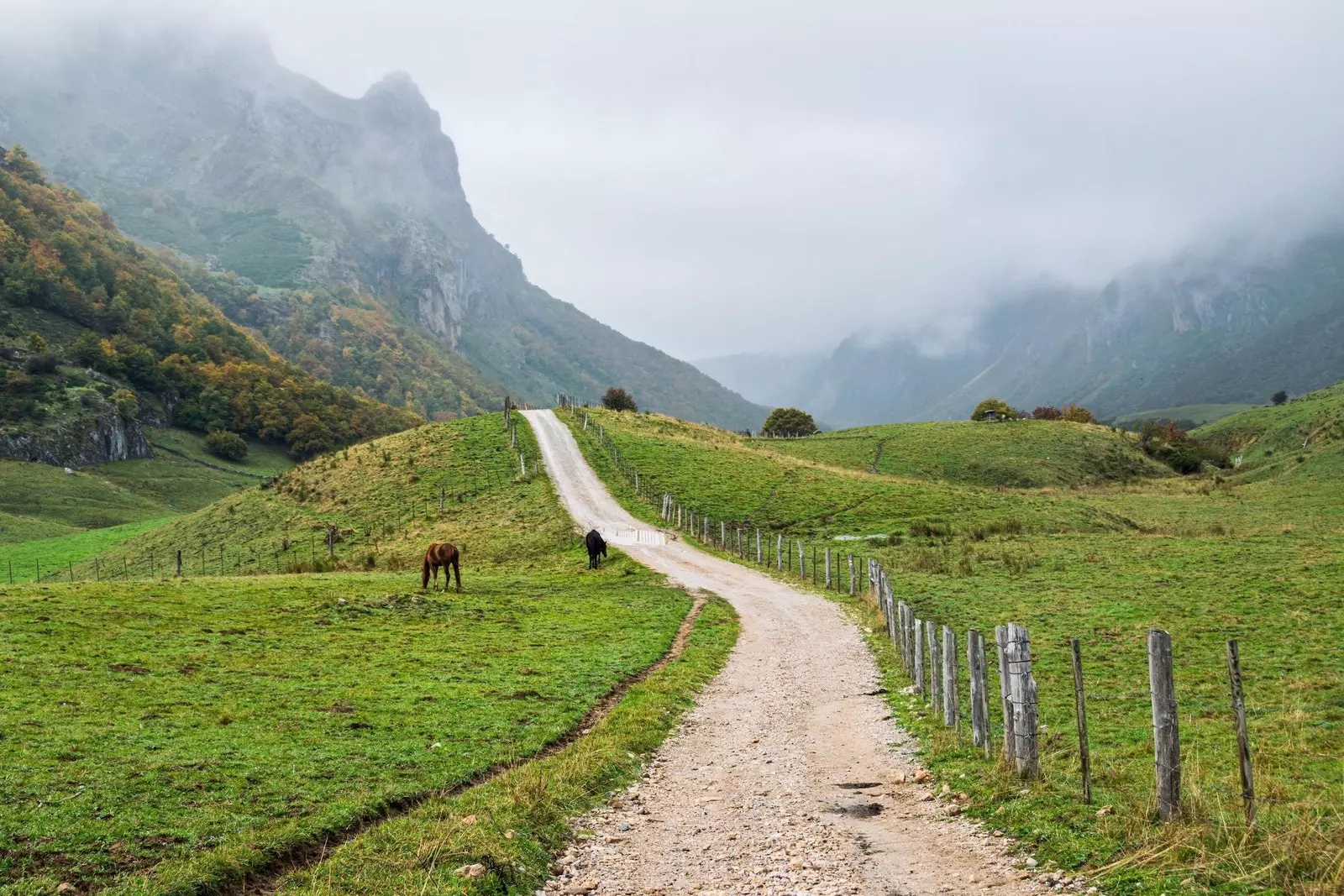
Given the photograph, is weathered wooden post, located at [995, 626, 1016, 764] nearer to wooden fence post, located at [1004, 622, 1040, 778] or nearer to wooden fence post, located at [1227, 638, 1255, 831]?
wooden fence post, located at [1004, 622, 1040, 778]

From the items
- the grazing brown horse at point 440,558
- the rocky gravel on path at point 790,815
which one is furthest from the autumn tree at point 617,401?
the rocky gravel on path at point 790,815

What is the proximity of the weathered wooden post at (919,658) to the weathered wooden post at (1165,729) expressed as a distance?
9169 mm

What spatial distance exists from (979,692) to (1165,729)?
435 cm

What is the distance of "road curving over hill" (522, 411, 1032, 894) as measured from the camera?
9.15 metres

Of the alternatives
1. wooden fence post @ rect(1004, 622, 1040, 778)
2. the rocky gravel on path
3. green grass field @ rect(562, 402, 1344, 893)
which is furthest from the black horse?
wooden fence post @ rect(1004, 622, 1040, 778)

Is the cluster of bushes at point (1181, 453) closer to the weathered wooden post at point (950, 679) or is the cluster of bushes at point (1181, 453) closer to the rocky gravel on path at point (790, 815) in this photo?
the rocky gravel on path at point (790, 815)

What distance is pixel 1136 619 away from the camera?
2397cm

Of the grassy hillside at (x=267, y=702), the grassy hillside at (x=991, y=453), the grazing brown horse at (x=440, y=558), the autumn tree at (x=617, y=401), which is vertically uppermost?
the autumn tree at (x=617, y=401)

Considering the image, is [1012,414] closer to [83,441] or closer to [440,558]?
[440,558]

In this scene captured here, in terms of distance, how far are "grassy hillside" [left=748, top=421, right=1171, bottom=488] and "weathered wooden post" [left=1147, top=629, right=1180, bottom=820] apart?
7689 centimetres

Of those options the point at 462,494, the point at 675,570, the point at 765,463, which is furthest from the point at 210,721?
the point at 765,463

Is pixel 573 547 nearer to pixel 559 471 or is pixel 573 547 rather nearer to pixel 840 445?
pixel 559 471

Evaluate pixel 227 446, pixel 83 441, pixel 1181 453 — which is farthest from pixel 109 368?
pixel 1181 453

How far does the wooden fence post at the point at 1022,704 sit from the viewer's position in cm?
1139
